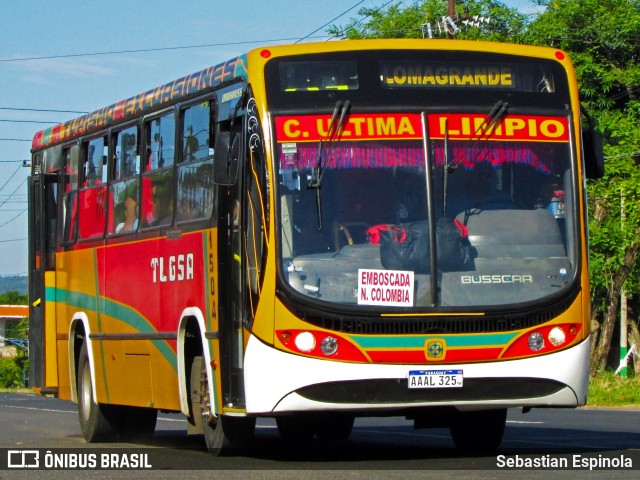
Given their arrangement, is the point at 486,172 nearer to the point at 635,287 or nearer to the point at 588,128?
the point at 588,128

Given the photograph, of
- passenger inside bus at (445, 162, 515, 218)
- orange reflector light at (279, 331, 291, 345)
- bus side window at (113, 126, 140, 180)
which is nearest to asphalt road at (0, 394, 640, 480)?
orange reflector light at (279, 331, 291, 345)

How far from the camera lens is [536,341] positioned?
11156mm

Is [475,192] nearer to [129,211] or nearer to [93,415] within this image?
[129,211]

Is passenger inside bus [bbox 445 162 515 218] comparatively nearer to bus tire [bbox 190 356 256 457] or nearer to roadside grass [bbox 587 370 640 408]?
bus tire [bbox 190 356 256 457]

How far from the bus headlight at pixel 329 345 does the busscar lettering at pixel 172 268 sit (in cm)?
216

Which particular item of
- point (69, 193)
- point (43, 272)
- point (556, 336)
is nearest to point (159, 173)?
point (69, 193)

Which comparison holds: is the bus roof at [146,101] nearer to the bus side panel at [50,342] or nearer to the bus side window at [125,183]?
the bus side window at [125,183]

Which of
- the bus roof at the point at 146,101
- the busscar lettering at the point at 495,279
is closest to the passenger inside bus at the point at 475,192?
the busscar lettering at the point at 495,279

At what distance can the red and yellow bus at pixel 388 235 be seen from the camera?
1091 centimetres

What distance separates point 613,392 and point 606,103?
11.1 meters

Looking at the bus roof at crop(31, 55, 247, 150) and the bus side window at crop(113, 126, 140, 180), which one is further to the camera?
the bus side window at crop(113, 126, 140, 180)

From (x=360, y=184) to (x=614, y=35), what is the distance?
29686 millimetres

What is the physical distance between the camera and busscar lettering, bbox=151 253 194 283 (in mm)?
12727

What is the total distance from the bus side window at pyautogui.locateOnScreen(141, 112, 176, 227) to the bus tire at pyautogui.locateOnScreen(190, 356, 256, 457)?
1549 mm
